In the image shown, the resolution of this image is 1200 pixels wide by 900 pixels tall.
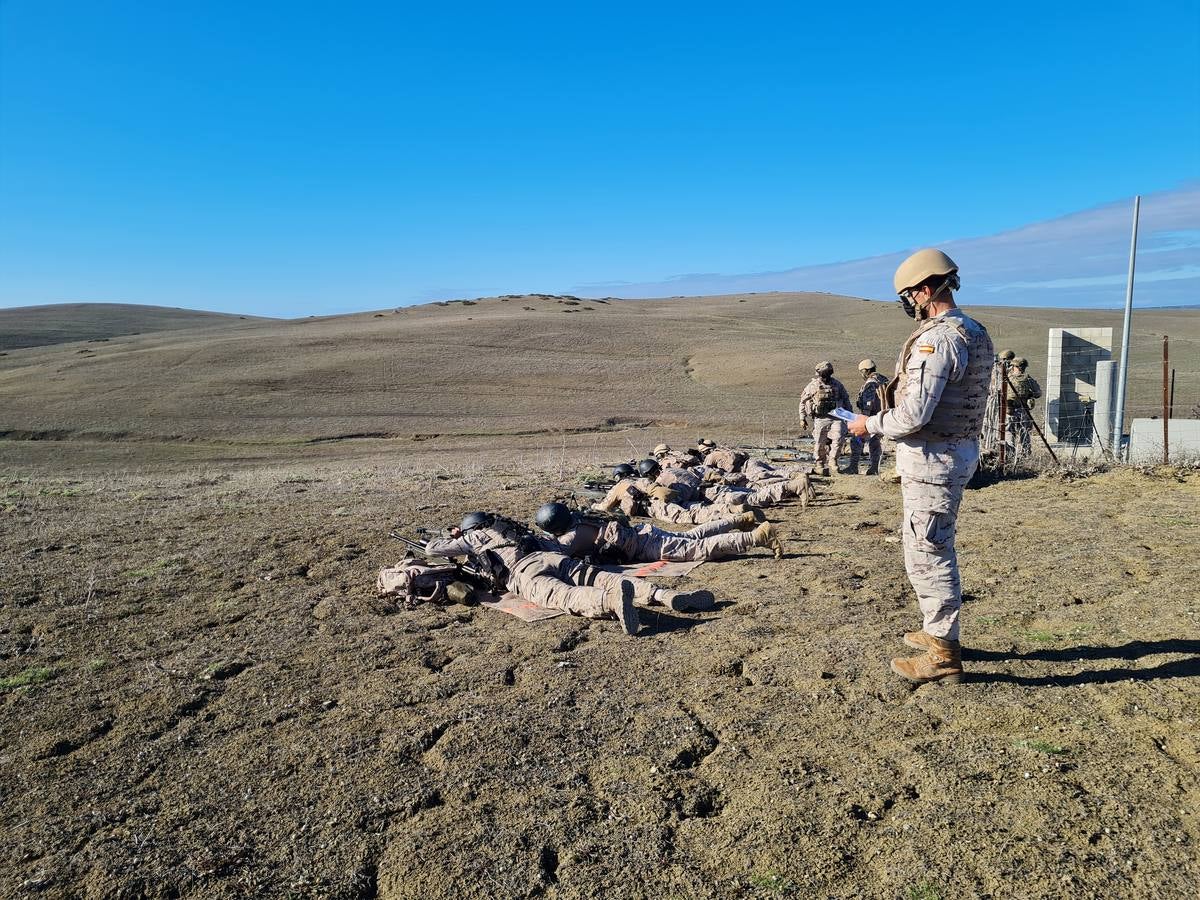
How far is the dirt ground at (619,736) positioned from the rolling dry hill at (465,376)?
1904cm

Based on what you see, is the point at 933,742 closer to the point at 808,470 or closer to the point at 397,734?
the point at 397,734

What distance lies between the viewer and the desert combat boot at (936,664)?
4.68 meters

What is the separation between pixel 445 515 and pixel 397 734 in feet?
21.5

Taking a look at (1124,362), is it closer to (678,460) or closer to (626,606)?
(678,460)

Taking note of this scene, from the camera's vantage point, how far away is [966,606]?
6.17 metres

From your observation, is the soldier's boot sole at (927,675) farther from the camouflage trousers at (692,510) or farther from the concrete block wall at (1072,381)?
the concrete block wall at (1072,381)

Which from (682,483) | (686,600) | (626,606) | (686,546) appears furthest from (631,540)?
(682,483)

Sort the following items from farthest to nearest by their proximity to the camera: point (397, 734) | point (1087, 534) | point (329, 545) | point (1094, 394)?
point (1094, 394) → point (329, 545) → point (1087, 534) → point (397, 734)

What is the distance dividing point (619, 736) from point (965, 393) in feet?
8.97

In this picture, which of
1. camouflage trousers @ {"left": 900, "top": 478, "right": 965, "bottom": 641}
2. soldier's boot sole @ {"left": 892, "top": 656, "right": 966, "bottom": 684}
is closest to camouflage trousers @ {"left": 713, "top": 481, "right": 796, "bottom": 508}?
soldier's boot sole @ {"left": 892, "top": 656, "right": 966, "bottom": 684}

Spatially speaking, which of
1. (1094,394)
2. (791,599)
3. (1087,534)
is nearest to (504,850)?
(791,599)

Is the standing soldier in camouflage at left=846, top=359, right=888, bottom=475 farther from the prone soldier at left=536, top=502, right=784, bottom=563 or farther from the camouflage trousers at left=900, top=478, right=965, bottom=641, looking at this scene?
the camouflage trousers at left=900, top=478, right=965, bottom=641

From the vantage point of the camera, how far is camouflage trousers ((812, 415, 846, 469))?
13461 mm

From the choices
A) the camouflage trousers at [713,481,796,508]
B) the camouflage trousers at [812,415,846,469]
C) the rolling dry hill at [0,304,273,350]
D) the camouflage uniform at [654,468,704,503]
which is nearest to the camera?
the camouflage trousers at [713,481,796,508]
